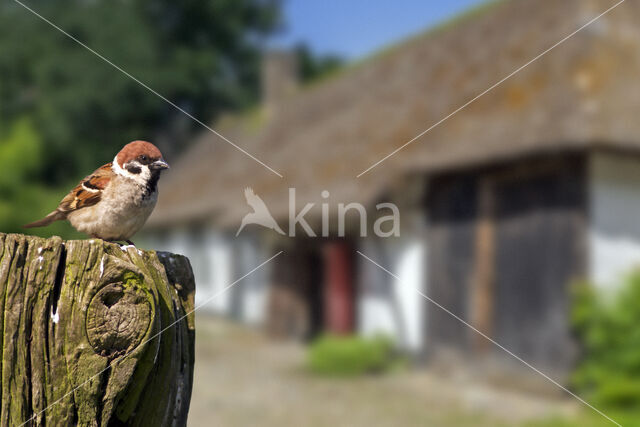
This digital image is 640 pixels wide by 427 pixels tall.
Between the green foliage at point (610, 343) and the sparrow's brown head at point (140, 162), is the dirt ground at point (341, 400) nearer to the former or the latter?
the green foliage at point (610, 343)

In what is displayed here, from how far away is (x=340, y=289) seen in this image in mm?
12633

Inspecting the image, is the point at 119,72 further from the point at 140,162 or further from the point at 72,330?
the point at 72,330

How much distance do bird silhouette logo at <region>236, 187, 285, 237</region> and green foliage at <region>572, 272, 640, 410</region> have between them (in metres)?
7.00

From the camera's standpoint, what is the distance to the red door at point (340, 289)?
41.0ft

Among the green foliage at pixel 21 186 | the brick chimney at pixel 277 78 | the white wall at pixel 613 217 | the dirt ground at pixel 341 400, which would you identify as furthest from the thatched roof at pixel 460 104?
the green foliage at pixel 21 186

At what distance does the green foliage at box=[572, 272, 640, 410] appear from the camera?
7.11 meters

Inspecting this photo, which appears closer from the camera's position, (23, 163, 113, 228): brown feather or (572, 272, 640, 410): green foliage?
(23, 163, 113, 228): brown feather

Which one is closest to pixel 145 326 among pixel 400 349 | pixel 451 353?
pixel 451 353

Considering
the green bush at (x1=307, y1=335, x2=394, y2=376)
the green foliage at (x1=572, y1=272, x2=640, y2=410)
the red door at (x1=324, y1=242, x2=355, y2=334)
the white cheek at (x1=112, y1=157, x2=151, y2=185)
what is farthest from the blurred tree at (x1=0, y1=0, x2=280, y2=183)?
the white cheek at (x1=112, y1=157, x2=151, y2=185)

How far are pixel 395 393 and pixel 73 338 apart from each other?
818cm

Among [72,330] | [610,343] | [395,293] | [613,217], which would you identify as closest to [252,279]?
[395,293]

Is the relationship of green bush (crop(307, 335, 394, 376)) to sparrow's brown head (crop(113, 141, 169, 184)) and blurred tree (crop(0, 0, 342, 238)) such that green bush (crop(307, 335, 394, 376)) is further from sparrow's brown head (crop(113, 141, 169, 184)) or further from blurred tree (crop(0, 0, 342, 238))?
blurred tree (crop(0, 0, 342, 238))

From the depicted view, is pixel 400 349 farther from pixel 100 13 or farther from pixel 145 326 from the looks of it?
pixel 100 13

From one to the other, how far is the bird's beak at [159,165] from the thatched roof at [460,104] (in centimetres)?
637
